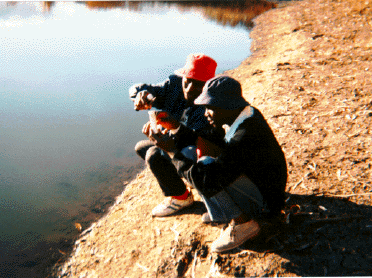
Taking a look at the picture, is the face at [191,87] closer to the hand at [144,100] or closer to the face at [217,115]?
the hand at [144,100]

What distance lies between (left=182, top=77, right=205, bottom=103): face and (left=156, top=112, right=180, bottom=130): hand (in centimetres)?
35

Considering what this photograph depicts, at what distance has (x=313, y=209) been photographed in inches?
97.9

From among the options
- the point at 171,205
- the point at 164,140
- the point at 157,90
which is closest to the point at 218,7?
the point at 157,90

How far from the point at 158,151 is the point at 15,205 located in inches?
107

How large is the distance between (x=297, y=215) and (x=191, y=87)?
1.43m

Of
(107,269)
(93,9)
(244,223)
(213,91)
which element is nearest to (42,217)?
(107,269)

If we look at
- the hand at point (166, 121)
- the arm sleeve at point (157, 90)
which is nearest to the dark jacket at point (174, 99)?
the arm sleeve at point (157, 90)

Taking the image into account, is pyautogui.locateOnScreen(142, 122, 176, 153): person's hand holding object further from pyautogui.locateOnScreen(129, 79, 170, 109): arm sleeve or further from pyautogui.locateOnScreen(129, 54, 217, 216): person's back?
pyautogui.locateOnScreen(129, 79, 170, 109): arm sleeve

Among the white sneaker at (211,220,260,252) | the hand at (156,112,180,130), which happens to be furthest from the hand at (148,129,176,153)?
the white sneaker at (211,220,260,252)

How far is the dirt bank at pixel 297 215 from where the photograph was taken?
84.8 inches

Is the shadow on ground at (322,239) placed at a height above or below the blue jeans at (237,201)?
below

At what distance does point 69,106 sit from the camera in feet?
21.8

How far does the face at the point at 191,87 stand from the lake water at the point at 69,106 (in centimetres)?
219

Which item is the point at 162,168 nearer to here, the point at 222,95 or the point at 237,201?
the point at 237,201
